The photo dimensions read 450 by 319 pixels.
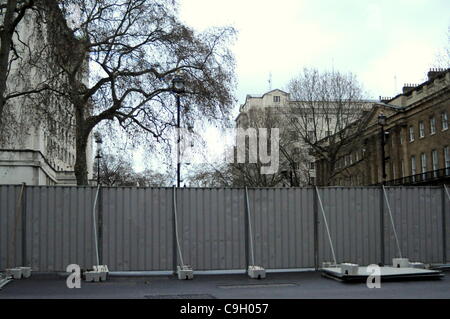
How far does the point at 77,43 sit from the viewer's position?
2169cm

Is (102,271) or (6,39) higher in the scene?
(6,39)

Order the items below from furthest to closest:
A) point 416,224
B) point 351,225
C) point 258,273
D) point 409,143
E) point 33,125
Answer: point 409,143 → point 33,125 → point 416,224 → point 351,225 → point 258,273

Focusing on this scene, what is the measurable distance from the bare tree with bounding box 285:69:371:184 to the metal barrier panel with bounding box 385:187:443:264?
109 ft

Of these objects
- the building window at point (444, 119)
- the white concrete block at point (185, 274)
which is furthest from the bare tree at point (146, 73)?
the building window at point (444, 119)

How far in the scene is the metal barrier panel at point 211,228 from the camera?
1541cm

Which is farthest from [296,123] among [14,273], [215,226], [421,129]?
[14,273]

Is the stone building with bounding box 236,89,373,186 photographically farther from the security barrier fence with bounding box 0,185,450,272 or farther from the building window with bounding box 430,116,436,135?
the security barrier fence with bounding box 0,185,450,272

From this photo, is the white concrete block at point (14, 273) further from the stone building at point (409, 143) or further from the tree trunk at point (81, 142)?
the stone building at point (409, 143)

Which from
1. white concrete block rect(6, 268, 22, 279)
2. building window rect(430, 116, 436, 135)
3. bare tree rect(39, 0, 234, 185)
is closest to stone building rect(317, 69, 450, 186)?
building window rect(430, 116, 436, 135)

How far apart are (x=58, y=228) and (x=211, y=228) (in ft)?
13.8

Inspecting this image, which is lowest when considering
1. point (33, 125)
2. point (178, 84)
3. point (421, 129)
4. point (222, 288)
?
point (222, 288)

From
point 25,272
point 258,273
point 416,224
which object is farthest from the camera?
point 416,224

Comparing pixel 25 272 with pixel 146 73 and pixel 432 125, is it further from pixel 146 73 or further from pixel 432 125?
pixel 432 125

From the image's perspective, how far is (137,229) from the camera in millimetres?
15219
